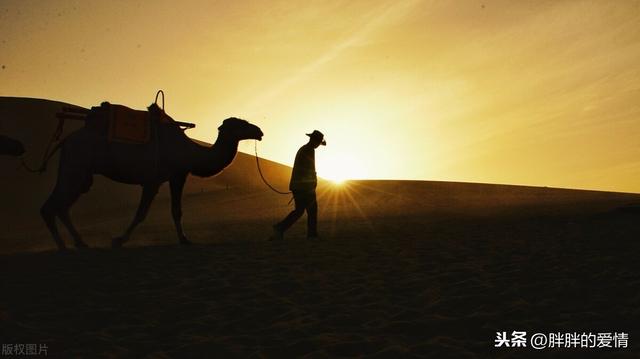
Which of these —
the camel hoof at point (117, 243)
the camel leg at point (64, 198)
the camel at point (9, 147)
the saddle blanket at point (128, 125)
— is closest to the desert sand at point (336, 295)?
the camel hoof at point (117, 243)

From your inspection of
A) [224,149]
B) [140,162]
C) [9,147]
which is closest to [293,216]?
[224,149]

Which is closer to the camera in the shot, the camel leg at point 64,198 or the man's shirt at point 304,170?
the camel leg at point 64,198

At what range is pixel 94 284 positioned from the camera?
679 cm

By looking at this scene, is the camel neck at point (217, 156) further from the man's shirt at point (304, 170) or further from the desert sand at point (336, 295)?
the desert sand at point (336, 295)

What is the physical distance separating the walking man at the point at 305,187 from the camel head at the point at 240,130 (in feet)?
4.05

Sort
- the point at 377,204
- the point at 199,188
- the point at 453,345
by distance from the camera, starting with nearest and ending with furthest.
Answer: the point at 453,345 < the point at 377,204 < the point at 199,188

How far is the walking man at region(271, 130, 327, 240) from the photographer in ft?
37.2

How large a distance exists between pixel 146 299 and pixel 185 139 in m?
5.26

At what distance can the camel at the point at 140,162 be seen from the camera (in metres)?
9.80

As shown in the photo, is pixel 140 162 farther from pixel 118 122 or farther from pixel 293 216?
pixel 293 216

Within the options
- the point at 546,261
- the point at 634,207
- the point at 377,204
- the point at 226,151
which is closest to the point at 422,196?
the point at 377,204

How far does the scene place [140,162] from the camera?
10195 millimetres

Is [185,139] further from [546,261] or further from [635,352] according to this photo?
[635,352]

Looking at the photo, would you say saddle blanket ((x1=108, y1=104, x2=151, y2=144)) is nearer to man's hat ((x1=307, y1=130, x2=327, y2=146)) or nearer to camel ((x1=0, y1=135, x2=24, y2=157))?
camel ((x1=0, y1=135, x2=24, y2=157))
